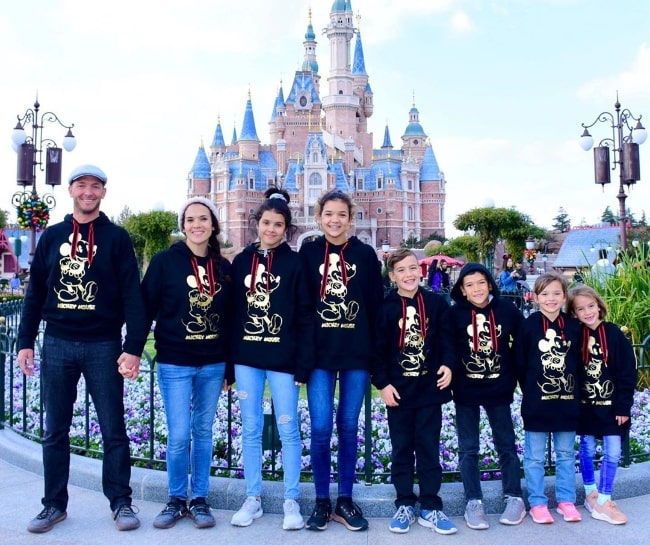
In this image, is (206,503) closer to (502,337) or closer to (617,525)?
(502,337)

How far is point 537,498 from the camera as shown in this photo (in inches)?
132

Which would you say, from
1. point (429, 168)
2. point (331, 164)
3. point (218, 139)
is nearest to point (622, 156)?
point (331, 164)

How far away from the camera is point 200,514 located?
10.7ft

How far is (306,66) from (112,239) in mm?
66508

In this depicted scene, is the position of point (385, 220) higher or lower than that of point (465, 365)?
higher

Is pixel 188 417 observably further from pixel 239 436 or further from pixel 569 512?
pixel 569 512

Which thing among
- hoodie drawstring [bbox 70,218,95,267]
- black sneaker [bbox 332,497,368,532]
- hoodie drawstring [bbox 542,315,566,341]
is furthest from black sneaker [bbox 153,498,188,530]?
hoodie drawstring [bbox 542,315,566,341]

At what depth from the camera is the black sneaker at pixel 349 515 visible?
3217mm

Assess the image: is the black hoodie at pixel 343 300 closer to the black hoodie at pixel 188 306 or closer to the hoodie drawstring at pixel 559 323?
the black hoodie at pixel 188 306

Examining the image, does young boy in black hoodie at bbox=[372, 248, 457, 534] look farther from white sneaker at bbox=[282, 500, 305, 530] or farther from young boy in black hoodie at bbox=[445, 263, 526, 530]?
white sneaker at bbox=[282, 500, 305, 530]

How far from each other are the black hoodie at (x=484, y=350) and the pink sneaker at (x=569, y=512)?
64cm

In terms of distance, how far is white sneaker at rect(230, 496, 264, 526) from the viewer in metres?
3.26

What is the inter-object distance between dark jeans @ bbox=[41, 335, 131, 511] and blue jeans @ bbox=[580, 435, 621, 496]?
2.57m

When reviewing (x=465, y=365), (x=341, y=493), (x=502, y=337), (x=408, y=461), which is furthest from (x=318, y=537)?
(x=502, y=337)
